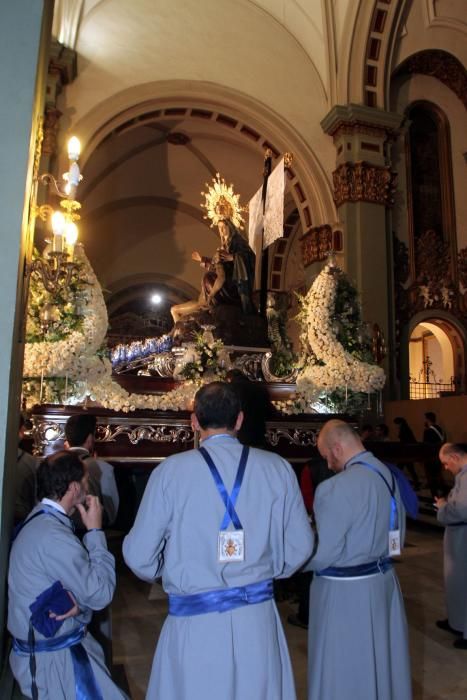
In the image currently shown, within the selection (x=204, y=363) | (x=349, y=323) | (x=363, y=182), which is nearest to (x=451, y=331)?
(x=363, y=182)

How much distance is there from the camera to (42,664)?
2.07m

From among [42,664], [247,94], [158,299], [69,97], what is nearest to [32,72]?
[42,664]

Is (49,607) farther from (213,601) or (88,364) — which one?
(88,364)

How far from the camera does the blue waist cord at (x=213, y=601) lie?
71.9 inches

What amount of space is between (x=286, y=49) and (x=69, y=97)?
528 centimetres

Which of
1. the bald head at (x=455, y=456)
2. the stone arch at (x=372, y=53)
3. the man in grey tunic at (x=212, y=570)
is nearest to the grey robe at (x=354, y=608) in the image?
the man in grey tunic at (x=212, y=570)

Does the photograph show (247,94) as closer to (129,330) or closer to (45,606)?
(129,330)

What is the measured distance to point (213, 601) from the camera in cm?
183

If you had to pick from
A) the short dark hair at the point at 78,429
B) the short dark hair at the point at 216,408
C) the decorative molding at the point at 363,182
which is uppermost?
the decorative molding at the point at 363,182

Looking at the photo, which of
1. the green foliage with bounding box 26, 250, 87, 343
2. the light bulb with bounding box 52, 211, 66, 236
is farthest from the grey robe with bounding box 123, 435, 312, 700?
the green foliage with bounding box 26, 250, 87, 343

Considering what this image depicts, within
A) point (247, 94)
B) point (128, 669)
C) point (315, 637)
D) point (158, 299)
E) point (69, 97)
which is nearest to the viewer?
point (315, 637)

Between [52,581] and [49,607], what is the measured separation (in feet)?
0.29

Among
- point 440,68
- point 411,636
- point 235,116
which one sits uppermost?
point 440,68

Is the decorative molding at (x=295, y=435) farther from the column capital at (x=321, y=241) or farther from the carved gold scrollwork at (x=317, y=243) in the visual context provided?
the carved gold scrollwork at (x=317, y=243)
